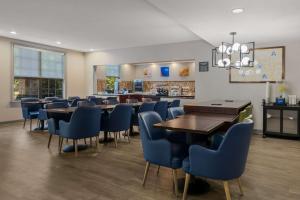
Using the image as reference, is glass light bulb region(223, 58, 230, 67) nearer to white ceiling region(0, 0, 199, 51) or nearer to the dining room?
the dining room

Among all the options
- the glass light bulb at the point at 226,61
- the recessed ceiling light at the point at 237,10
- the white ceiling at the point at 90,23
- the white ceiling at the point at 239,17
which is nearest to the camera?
the white ceiling at the point at 239,17

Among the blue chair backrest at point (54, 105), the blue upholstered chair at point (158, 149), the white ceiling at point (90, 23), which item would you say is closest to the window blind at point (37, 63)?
the white ceiling at point (90, 23)

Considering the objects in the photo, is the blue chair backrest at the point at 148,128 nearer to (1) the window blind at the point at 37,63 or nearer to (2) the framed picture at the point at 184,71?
(2) the framed picture at the point at 184,71

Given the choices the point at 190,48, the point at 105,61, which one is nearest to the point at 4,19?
the point at 105,61

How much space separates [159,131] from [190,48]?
5331 millimetres

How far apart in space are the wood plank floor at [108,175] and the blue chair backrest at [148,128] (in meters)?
0.64

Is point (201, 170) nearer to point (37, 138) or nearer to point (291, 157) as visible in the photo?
point (291, 157)

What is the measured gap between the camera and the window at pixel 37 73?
8.28 m

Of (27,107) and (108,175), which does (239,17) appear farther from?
(27,107)

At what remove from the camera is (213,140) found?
10.1 feet

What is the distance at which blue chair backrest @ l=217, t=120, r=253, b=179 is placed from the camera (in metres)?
2.22

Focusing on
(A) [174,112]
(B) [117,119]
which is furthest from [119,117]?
(A) [174,112]

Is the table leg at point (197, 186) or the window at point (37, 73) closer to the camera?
the table leg at point (197, 186)

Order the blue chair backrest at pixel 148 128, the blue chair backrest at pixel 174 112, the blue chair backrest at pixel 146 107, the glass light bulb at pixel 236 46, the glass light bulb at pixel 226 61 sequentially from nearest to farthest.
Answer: the blue chair backrest at pixel 148 128 < the blue chair backrest at pixel 174 112 < the glass light bulb at pixel 236 46 < the glass light bulb at pixel 226 61 < the blue chair backrest at pixel 146 107
